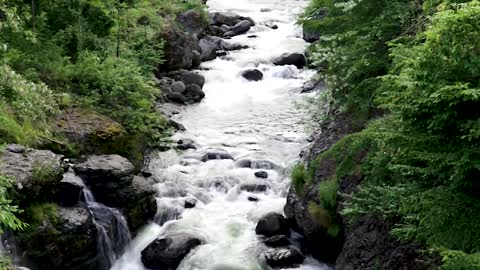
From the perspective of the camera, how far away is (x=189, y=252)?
10836 mm

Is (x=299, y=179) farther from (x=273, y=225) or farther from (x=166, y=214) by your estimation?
(x=166, y=214)

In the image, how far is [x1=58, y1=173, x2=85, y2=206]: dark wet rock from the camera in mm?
10180

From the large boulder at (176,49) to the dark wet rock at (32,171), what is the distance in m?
9.94

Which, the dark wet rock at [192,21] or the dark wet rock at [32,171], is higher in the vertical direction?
the dark wet rock at [32,171]

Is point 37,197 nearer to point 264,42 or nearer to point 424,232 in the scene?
point 424,232

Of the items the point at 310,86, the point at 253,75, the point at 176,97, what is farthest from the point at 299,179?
the point at 253,75

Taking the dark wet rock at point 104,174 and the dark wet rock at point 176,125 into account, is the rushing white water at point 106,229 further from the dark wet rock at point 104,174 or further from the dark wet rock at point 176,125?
A: the dark wet rock at point 176,125

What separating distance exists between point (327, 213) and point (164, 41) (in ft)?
38.2

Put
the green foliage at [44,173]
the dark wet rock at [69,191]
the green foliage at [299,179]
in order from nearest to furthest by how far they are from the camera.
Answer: the green foliage at [44,173]
the dark wet rock at [69,191]
the green foliage at [299,179]

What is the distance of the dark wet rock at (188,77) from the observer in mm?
19594

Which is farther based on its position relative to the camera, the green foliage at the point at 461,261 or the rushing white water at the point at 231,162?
the rushing white water at the point at 231,162

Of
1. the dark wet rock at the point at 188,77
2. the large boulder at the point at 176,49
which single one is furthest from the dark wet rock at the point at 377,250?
the large boulder at the point at 176,49

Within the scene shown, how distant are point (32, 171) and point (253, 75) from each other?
1259 cm

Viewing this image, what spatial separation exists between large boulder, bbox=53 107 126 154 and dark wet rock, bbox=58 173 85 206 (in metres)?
1.86
